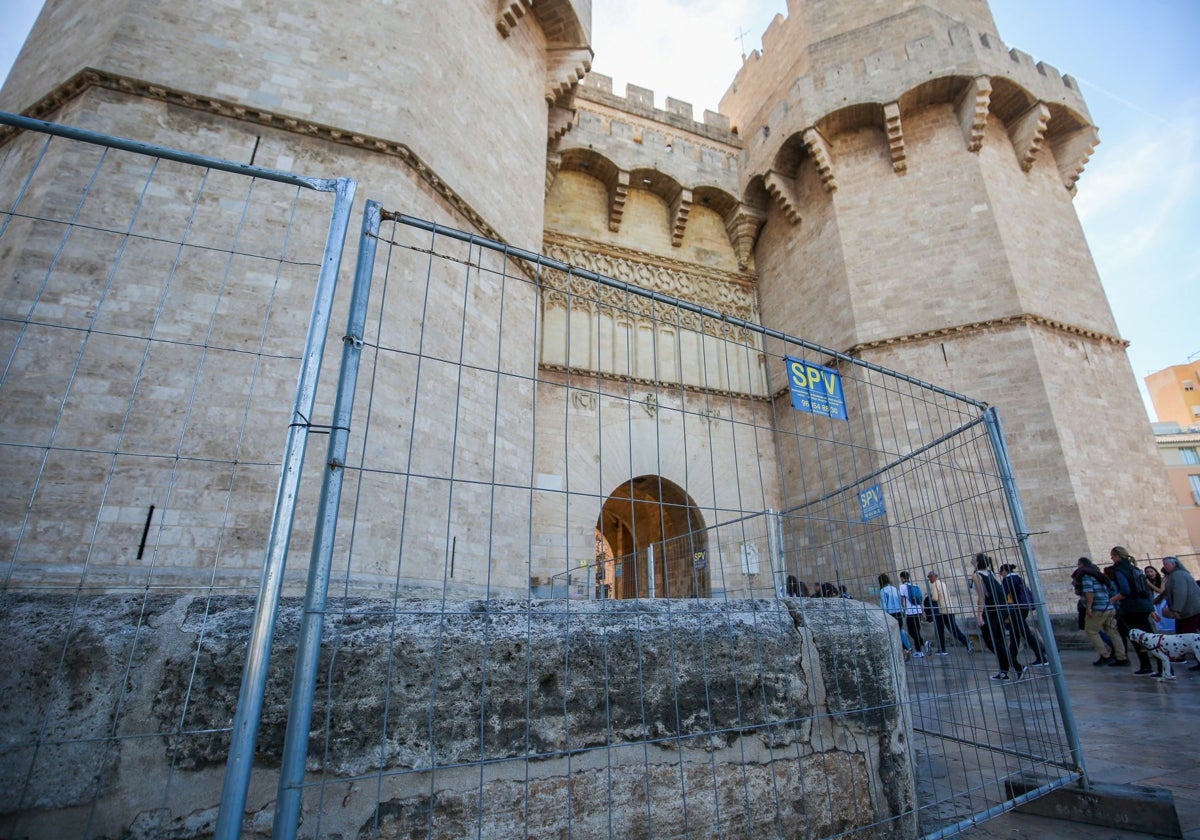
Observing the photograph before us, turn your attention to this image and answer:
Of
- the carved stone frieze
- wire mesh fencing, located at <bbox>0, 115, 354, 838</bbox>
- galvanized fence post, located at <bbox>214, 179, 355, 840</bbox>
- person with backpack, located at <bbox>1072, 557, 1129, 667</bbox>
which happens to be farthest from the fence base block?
the carved stone frieze

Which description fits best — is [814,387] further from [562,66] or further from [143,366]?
[562,66]

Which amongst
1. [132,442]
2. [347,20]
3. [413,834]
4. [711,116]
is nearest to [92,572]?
[132,442]

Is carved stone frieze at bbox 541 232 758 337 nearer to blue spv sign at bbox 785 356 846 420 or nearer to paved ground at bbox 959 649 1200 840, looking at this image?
paved ground at bbox 959 649 1200 840

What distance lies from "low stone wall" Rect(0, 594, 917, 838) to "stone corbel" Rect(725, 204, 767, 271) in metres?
12.1

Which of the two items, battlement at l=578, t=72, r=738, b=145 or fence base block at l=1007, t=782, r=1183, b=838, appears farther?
battlement at l=578, t=72, r=738, b=145

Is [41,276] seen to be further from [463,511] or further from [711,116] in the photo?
[711,116]

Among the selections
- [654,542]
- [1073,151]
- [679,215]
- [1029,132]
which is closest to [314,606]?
[654,542]

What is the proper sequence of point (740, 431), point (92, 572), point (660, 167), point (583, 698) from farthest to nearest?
point (660, 167) < point (740, 431) < point (92, 572) < point (583, 698)

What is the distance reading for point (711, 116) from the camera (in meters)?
14.4

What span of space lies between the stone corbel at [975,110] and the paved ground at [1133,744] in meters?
9.27

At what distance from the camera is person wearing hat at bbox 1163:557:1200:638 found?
16.3 feet

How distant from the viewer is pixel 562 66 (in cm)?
1038

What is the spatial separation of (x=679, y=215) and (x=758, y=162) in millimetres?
2145

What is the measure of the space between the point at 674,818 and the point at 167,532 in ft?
15.5
